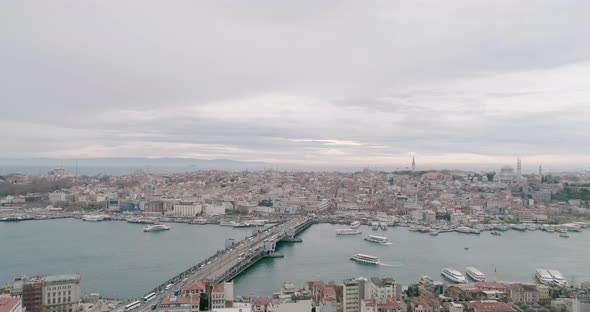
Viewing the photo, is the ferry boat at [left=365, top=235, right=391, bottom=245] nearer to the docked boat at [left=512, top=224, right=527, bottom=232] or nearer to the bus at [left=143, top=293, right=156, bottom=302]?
the docked boat at [left=512, top=224, right=527, bottom=232]

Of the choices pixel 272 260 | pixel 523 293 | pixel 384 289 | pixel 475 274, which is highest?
pixel 384 289

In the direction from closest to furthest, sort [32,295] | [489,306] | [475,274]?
1. [489,306]
2. [32,295]
3. [475,274]

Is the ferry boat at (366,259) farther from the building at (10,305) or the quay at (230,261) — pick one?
the building at (10,305)

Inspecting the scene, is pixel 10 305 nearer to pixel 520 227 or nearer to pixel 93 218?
pixel 93 218

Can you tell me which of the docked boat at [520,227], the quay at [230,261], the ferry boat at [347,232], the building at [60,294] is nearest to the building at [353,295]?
the quay at [230,261]

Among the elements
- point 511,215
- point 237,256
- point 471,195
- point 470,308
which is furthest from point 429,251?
point 471,195

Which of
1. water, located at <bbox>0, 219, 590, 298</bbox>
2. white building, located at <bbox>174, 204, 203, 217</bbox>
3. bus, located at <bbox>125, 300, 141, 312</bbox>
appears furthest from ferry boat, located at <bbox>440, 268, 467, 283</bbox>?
white building, located at <bbox>174, 204, 203, 217</bbox>

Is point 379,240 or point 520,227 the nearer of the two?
point 379,240

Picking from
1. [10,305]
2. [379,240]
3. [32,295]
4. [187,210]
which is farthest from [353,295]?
[187,210]
